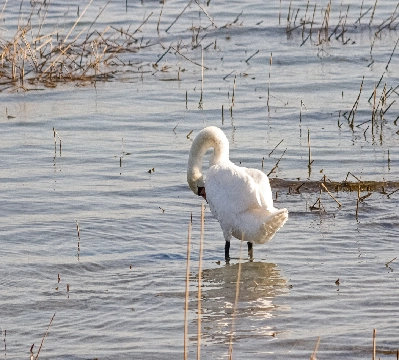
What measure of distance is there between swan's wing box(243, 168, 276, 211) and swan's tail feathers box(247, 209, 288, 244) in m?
0.14

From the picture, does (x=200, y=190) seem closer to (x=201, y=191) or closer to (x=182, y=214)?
(x=201, y=191)

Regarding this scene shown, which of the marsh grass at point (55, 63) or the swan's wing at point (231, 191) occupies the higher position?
the marsh grass at point (55, 63)

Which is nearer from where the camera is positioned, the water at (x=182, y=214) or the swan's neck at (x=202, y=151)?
the water at (x=182, y=214)

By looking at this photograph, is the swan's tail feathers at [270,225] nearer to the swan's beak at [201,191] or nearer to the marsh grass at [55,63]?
the swan's beak at [201,191]

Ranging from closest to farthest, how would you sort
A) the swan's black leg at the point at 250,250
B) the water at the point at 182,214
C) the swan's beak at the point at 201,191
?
the water at the point at 182,214 → the swan's black leg at the point at 250,250 → the swan's beak at the point at 201,191

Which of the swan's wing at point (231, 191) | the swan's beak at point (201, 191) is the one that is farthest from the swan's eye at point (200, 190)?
the swan's wing at point (231, 191)

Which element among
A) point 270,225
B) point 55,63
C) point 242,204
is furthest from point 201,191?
point 55,63

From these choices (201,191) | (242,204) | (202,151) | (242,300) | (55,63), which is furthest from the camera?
(55,63)

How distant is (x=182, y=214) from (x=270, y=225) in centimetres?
147

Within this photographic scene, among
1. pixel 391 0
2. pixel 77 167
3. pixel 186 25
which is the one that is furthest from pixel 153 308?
pixel 391 0

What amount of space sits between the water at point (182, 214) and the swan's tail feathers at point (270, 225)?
202 mm

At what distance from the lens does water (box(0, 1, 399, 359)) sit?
5.48 meters

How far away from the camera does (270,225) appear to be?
680cm

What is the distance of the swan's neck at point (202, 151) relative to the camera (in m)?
7.94
